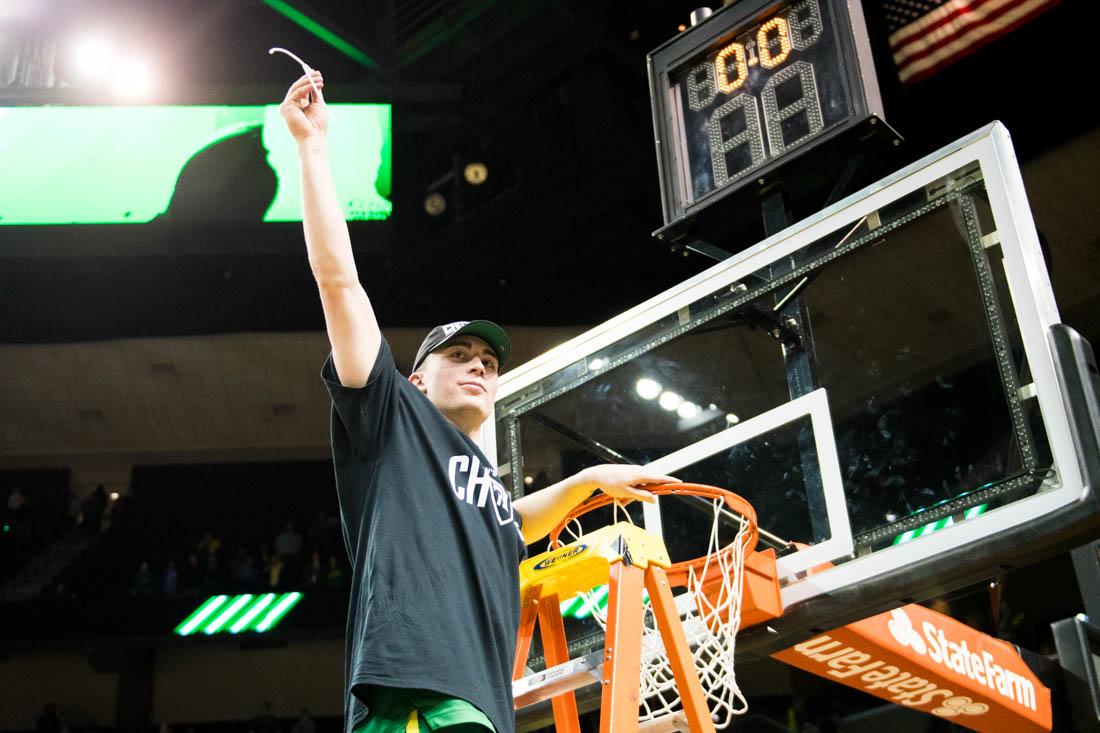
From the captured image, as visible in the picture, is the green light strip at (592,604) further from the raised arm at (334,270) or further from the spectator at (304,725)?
the spectator at (304,725)

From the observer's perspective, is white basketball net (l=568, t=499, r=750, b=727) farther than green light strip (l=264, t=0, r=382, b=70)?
No

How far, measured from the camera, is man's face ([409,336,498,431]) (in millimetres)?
2453

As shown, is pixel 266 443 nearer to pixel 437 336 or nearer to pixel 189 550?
pixel 189 550

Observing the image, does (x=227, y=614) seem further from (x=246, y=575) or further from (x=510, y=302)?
(x=510, y=302)

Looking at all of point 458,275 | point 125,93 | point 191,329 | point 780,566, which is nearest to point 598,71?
point 458,275

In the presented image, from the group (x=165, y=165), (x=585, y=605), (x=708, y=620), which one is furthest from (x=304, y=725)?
(x=708, y=620)

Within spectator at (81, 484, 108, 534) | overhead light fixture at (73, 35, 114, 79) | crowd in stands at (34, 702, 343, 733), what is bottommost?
crowd in stands at (34, 702, 343, 733)

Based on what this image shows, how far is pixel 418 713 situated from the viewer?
1.85 metres

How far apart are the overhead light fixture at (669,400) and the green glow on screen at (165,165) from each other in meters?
5.56

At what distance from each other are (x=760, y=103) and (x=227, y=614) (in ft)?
39.0

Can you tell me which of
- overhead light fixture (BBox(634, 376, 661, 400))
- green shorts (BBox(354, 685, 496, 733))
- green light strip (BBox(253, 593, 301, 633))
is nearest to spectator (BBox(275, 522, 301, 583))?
green light strip (BBox(253, 593, 301, 633))

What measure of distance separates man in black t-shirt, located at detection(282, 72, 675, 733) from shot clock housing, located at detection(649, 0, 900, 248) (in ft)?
7.19

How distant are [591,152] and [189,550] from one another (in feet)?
29.4

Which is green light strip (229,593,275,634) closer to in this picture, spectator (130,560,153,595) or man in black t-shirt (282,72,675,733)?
spectator (130,560,153,595)
